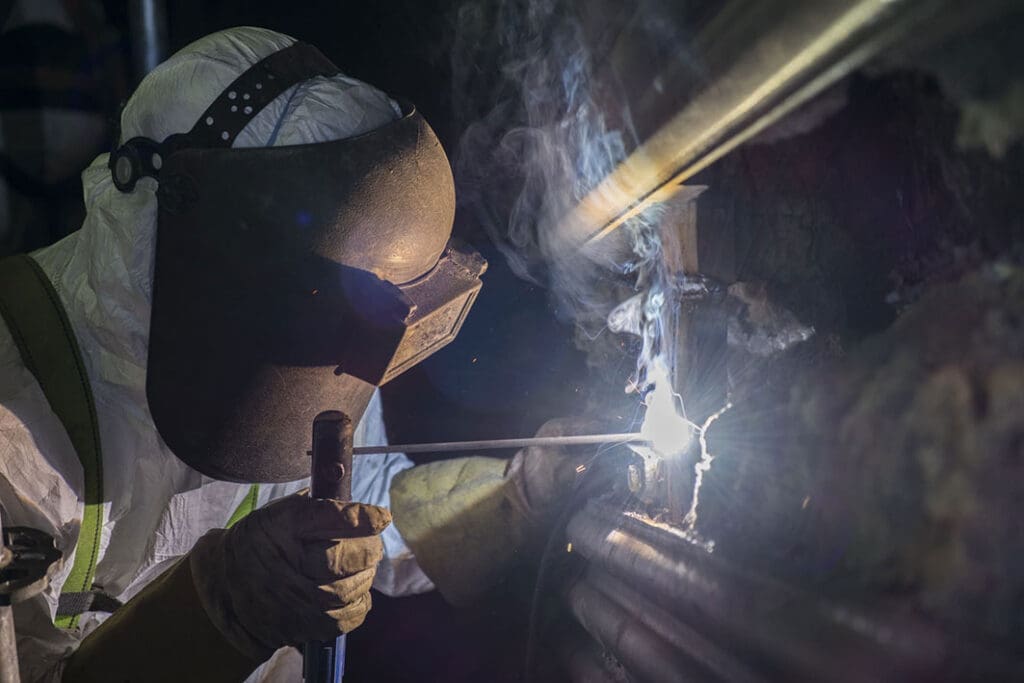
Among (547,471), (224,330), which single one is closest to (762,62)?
(224,330)

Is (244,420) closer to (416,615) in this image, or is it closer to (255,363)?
(255,363)

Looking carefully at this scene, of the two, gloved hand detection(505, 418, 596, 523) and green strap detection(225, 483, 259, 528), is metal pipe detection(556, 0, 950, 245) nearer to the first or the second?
gloved hand detection(505, 418, 596, 523)

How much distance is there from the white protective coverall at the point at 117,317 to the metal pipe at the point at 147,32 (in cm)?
156

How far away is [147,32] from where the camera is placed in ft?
9.28

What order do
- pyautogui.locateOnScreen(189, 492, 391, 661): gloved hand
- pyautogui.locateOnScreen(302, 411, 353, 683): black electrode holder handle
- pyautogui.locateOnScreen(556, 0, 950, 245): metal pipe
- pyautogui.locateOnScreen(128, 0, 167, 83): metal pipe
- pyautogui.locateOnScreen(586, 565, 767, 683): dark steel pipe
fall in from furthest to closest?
pyautogui.locateOnScreen(128, 0, 167, 83): metal pipe → pyautogui.locateOnScreen(189, 492, 391, 661): gloved hand → pyautogui.locateOnScreen(302, 411, 353, 683): black electrode holder handle → pyautogui.locateOnScreen(586, 565, 767, 683): dark steel pipe → pyautogui.locateOnScreen(556, 0, 950, 245): metal pipe

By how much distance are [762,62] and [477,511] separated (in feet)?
5.03

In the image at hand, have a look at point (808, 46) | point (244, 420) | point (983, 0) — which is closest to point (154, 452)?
point (244, 420)

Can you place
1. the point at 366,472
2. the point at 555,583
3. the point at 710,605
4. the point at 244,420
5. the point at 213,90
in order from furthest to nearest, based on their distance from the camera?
1. the point at 366,472
2. the point at 555,583
3. the point at 244,420
4. the point at 213,90
5. the point at 710,605

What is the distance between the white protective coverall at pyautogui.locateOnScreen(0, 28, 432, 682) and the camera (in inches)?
54.9

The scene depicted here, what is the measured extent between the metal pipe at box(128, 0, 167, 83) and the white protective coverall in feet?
5.13

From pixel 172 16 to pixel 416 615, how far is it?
265 centimetres

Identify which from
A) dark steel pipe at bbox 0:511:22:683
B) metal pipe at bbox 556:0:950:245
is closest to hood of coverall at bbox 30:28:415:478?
dark steel pipe at bbox 0:511:22:683

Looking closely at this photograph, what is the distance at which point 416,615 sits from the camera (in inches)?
101

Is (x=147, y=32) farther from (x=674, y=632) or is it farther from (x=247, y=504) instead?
(x=674, y=632)
